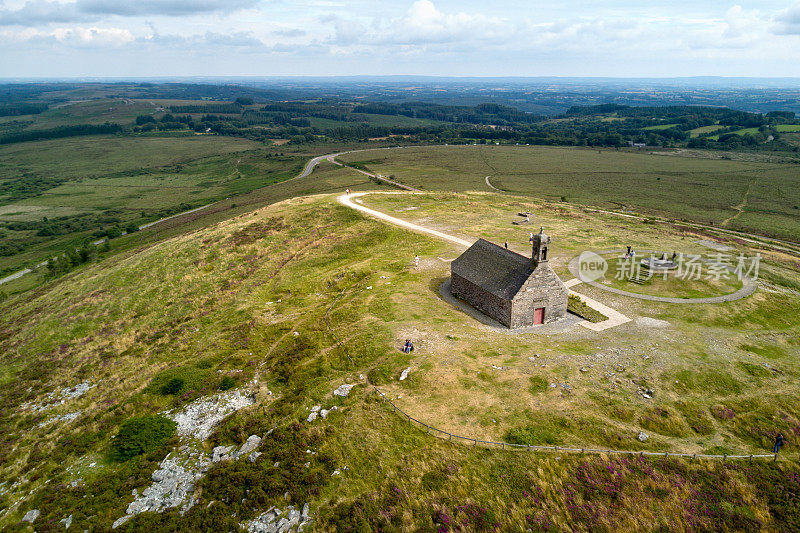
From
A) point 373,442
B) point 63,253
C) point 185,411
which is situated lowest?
point 63,253

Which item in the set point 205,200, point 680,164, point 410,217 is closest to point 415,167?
point 205,200

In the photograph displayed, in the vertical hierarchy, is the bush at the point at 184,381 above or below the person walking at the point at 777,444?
below

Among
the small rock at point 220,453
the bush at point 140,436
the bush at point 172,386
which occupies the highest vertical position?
the small rock at point 220,453

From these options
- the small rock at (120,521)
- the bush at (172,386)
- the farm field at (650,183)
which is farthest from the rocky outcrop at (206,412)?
the farm field at (650,183)

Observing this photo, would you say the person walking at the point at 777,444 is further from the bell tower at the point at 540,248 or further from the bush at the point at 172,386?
the bush at the point at 172,386

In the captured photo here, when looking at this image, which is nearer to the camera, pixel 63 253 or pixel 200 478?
pixel 200 478

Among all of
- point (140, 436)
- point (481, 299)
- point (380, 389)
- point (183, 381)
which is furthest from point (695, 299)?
point (140, 436)

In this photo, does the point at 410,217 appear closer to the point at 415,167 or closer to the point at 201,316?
the point at 201,316
